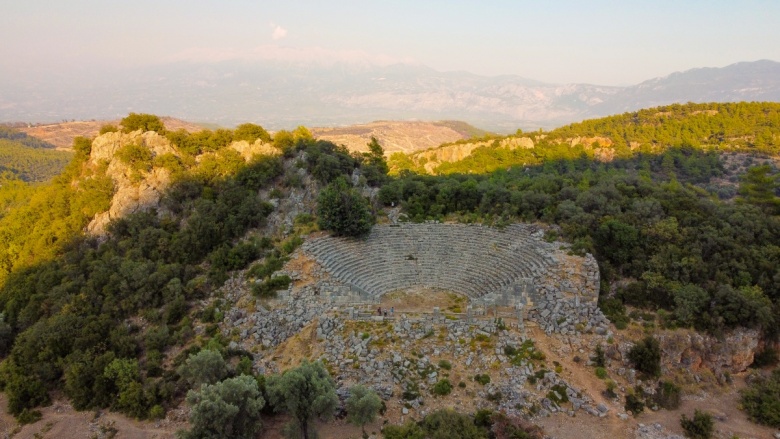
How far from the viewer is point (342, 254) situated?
95.9ft

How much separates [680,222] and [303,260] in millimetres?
24999

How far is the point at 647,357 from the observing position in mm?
20703

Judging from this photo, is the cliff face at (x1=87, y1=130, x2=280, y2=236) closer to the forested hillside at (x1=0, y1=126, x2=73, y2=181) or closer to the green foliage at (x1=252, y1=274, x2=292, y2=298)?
the green foliage at (x1=252, y1=274, x2=292, y2=298)

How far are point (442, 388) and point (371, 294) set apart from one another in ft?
29.4

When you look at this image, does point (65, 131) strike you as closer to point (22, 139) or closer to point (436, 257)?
point (22, 139)

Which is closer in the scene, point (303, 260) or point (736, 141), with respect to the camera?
point (303, 260)

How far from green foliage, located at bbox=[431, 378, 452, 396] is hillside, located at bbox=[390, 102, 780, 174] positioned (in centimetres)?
4785

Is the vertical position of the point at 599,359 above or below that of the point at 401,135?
below

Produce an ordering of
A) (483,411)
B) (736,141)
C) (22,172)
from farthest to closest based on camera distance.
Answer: (22,172), (736,141), (483,411)

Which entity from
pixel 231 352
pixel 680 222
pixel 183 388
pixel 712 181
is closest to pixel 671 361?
pixel 680 222

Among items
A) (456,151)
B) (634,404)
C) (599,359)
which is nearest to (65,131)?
(456,151)

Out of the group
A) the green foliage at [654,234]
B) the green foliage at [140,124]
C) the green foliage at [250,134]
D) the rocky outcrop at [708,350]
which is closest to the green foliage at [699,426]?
the rocky outcrop at [708,350]

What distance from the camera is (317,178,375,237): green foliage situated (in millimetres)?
29891

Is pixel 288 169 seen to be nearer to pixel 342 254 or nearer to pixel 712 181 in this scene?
pixel 342 254
